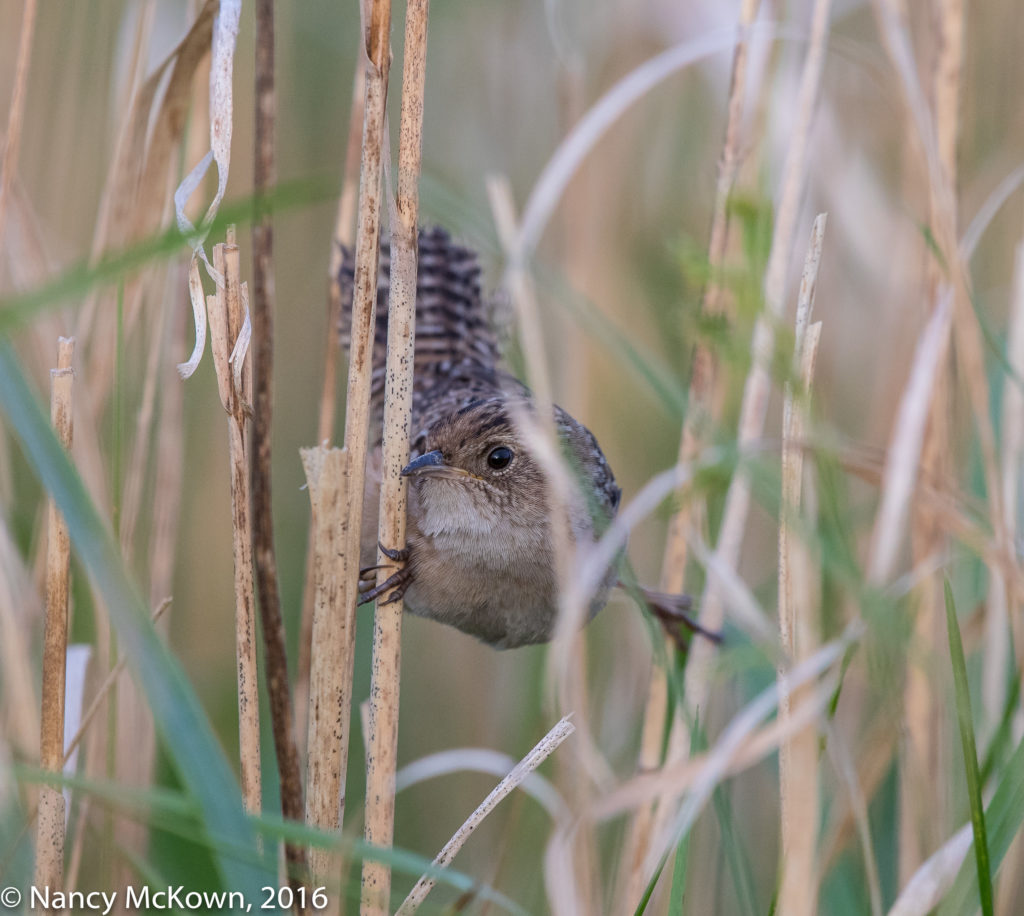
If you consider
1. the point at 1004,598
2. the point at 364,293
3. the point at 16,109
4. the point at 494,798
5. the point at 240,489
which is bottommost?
the point at 494,798

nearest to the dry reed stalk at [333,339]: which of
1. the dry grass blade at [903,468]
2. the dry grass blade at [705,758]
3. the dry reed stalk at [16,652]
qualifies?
the dry reed stalk at [16,652]

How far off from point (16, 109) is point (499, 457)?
957mm

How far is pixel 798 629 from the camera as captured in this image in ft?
4.40

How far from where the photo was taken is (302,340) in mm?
3125

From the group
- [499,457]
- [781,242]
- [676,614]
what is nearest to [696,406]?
[781,242]

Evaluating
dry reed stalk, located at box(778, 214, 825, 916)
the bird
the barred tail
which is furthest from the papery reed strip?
the barred tail

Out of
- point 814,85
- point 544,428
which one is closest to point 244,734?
point 544,428

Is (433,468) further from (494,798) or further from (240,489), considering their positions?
(494,798)

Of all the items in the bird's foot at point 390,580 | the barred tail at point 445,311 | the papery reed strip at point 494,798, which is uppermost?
the barred tail at point 445,311

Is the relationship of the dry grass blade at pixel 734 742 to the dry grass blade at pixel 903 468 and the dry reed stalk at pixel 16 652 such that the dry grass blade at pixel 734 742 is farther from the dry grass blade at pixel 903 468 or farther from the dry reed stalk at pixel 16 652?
the dry reed stalk at pixel 16 652

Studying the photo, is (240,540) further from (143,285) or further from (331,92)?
(331,92)

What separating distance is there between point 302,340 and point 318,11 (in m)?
0.88

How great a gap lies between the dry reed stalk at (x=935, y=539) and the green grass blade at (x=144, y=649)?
1179 millimetres

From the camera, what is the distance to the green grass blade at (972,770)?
1182 mm
